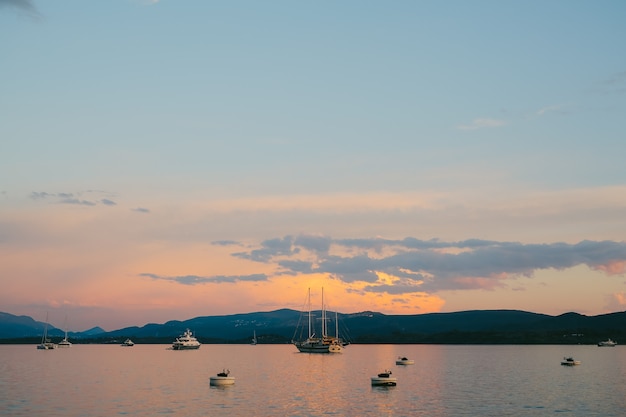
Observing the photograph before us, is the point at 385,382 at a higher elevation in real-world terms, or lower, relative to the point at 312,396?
higher

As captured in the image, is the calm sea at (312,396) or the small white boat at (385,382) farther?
the small white boat at (385,382)

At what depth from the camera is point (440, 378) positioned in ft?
397

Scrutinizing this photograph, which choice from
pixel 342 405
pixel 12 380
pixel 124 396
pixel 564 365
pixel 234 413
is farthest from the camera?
pixel 564 365

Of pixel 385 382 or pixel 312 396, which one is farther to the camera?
pixel 385 382

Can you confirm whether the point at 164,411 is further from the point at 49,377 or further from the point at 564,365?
the point at 564,365

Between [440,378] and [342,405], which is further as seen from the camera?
[440,378]

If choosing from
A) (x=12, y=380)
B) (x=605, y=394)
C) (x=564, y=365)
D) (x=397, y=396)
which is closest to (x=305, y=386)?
(x=397, y=396)

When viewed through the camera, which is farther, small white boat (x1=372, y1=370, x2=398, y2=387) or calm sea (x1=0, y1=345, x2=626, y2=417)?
small white boat (x1=372, y1=370, x2=398, y2=387)

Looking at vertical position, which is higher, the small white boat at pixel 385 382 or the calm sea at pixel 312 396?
the small white boat at pixel 385 382

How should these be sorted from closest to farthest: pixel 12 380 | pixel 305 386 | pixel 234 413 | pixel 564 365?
pixel 234 413 < pixel 305 386 < pixel 12 380 < pixel 564 365

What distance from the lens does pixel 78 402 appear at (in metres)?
78.4

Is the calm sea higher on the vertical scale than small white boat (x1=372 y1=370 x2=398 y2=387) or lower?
lower

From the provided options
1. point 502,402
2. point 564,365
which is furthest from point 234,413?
point 564,365

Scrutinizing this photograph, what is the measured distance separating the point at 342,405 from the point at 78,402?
30.4 m
